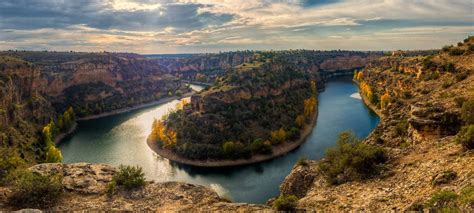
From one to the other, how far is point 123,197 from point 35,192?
4910mm

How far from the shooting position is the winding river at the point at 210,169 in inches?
2157

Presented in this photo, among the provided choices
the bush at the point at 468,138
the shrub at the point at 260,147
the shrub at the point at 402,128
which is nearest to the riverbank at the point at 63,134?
the shrub at the point at 260,147

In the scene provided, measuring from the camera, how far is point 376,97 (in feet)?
335

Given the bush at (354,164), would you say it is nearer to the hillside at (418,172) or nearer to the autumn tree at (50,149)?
the hillside at (418,172)

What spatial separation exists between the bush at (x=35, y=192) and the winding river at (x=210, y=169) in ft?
106

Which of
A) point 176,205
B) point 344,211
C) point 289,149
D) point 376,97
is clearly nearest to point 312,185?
point 344,211

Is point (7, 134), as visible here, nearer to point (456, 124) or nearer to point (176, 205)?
point (176, 205)

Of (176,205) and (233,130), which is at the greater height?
(176,205)

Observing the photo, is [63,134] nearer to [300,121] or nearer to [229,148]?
[229,148]

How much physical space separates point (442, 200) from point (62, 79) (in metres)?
139

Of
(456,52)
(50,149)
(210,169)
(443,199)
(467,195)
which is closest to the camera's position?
(467,195)

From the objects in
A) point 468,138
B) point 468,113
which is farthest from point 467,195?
point 468,113

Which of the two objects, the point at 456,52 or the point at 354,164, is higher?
the point at 456,52

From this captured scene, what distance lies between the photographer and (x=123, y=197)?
807 inches
